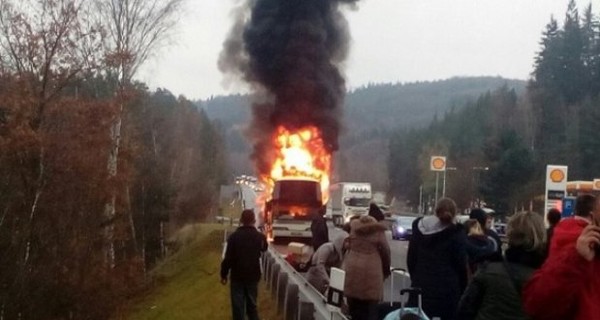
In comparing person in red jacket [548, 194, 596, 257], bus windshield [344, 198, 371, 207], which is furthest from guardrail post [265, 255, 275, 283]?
bus windshield [344, 198, 371, 207]

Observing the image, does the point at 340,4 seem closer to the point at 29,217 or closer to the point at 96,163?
the point at 96,163

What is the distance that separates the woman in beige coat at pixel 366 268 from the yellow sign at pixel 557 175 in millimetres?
19913

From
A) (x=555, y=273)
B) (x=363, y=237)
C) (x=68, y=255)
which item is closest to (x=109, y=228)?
(x=68, y=255)

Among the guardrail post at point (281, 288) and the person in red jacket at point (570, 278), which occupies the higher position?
the person in red jacket at point (570, 278)

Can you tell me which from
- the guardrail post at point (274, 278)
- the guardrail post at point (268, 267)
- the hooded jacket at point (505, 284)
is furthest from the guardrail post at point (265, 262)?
the hooded jacket at point (505, 284)

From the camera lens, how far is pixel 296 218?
40500mm

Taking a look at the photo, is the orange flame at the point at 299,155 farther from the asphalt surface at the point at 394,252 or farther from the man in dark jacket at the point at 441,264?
the man in dark jacket at the point at 441,264

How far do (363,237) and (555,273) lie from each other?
675 cm

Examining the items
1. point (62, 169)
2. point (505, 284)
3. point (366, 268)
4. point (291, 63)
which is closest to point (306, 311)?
point (366, 268)

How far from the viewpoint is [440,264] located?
10023 mm

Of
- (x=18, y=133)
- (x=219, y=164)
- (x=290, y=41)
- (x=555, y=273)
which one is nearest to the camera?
(x=555, y=273)

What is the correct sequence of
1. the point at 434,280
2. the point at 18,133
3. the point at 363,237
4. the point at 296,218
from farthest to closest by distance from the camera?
the point at 296,218 < the point at 18,133 < the point at 363,237 < the point at 434,280

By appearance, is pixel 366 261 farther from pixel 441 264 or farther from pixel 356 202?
pixel 356 202

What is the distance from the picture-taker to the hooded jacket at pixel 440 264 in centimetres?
1002
